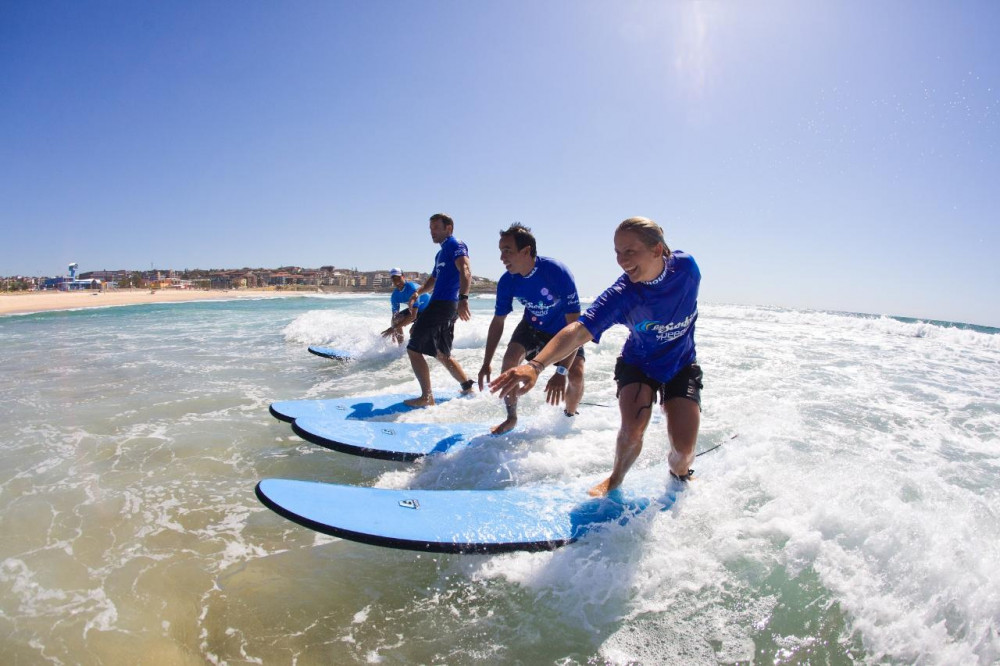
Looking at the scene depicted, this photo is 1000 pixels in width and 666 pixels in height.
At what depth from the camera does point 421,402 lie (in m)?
5.57

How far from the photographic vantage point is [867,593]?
230 cm

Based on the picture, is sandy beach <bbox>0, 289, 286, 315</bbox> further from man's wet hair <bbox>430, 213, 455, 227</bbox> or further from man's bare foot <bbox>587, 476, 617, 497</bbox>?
man's bare foot <bbox>587, 476, 617, 497</bbox>

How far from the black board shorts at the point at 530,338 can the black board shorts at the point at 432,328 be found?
4.01 feet

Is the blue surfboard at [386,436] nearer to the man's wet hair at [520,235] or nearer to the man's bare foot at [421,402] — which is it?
the man's bare foot at [421,402]

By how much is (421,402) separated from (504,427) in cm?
134

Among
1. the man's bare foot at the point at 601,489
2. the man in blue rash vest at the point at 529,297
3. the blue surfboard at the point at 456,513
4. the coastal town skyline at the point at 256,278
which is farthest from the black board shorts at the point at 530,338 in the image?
the coastal town skyline at the point at 256,278

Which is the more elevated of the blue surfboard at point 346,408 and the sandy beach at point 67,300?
the sandy beach at point 67,300

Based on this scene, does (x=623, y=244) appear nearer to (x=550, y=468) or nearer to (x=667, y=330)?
(x=667, y=330)

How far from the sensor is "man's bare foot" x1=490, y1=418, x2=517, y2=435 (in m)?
4.58

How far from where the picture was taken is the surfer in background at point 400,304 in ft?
29.1

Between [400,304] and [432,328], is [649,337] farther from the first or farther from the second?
[400,304]

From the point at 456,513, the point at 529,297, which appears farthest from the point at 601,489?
the point at 529,297

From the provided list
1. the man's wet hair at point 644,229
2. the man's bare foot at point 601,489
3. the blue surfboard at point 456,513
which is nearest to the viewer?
the blue surfboard at point 456,513

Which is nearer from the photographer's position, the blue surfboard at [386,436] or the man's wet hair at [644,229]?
the man's wet hair at [644,229]
